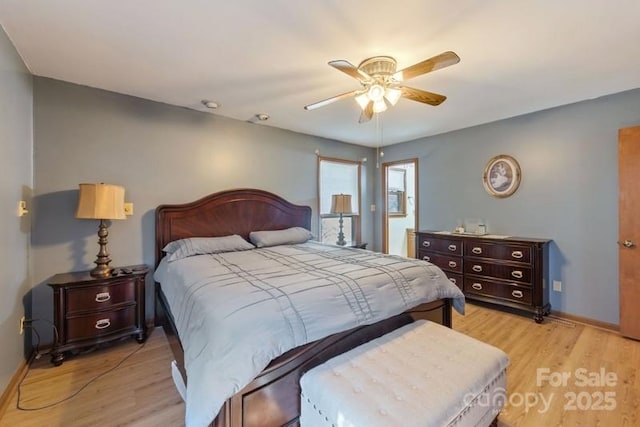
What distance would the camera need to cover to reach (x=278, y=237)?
3.55 metres

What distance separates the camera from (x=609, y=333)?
2.82 meters

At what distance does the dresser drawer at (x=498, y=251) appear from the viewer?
125 inches

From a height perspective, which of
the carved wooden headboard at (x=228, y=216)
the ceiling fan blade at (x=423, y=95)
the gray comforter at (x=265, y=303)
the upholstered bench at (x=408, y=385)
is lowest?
the upholstered bench at (x=408, y=385)

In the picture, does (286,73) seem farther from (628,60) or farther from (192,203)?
(628,60)

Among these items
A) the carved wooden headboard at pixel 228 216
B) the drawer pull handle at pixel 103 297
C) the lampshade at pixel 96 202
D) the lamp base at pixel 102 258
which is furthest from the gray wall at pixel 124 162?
the drawer pull handle at pixel 103 297

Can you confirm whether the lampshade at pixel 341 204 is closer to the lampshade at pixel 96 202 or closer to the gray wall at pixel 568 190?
the gray wall at pixel 568 190

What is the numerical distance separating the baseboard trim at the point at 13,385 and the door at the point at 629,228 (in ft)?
16.1

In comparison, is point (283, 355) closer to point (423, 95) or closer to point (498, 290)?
point (423, 95)

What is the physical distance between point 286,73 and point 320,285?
180 centimetres

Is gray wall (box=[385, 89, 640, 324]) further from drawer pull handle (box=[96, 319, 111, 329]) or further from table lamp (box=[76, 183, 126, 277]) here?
drawer pull handle (box=[96, 319, 111, 329])

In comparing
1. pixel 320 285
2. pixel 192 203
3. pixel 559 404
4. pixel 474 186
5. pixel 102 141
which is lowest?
pixel 559 404

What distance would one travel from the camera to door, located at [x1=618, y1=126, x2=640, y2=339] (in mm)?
2635

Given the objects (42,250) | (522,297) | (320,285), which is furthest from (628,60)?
(42,250)

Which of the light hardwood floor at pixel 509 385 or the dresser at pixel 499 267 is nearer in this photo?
the light hardwood floor at pixel 509 385
